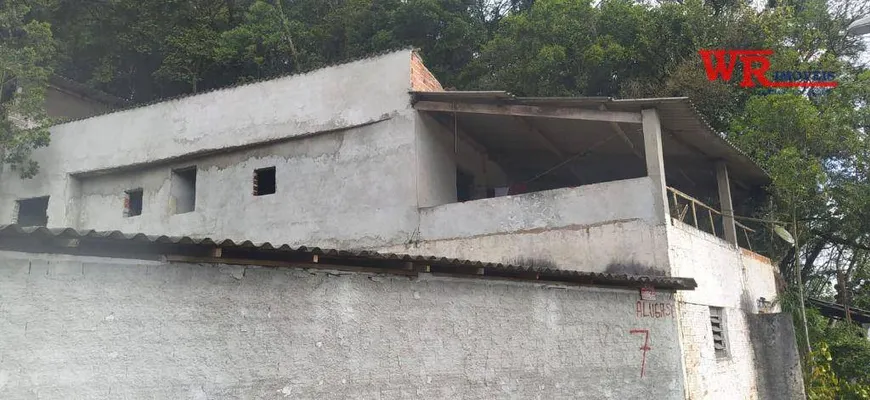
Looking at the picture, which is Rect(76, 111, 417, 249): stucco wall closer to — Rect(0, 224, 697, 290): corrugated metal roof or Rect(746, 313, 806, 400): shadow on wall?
Rect(0, 224, 697, 290): corrugated metal roof

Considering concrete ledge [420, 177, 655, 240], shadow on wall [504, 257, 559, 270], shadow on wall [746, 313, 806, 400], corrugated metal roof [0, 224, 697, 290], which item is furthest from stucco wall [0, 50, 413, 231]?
shadow on wall [746, 313, 806, 400]

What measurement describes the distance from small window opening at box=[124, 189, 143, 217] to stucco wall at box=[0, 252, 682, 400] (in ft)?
30.1

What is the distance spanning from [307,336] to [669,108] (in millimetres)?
5742

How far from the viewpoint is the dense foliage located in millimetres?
12797

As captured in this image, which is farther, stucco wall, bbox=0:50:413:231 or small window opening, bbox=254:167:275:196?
small window opening, bbox=254:167:275:196

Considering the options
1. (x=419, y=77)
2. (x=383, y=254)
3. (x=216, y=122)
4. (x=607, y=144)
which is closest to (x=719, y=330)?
(x=607, y=144)

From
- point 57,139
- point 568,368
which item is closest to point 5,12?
point 57,139

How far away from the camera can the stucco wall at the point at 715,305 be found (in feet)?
28.1

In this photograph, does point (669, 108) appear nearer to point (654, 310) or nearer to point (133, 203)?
point (654, 310)

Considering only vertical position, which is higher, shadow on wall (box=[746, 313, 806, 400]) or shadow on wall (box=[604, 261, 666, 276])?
shadow on wall (box=[604, 261, 666, 276])

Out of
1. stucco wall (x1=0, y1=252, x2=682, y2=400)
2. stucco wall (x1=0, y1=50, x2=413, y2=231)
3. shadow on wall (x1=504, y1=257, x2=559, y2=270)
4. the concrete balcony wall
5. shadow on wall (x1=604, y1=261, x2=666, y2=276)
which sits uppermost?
stucco wall (x1=0, y1=50, x2=413, y2=231)

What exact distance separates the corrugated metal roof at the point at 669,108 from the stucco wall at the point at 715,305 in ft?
4.77

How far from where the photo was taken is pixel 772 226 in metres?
12.5

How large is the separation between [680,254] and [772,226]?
4.84 m
